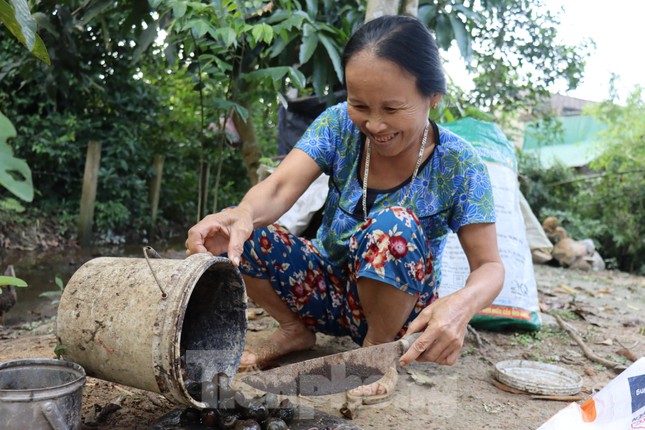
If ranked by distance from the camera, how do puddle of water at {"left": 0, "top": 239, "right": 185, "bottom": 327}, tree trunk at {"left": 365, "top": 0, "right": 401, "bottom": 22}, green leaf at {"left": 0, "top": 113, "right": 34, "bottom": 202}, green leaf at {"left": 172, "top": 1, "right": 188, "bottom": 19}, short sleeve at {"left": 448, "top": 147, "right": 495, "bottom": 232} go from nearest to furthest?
green leaf at {"left": 0, "top": 113, "right": 34, "bottom": 202} → short sleeve at {"left": 448, "top": 147, "right": 495, "bottom": 232} → green leaf at {"left": 172, "top": 1, "right": 188, "bottom": 19} → tree trunk at {"left": 365, "top": 0, "right": 401, "bottom": 22} → puddle of water at {"left": 0, "top": 239, "right": 185, "bottom": 327}

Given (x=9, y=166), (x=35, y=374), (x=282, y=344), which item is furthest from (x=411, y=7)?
(x=35, y=374)

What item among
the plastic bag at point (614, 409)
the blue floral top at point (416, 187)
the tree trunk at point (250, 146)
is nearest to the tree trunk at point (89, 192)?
the tree trunk at point (250, 146)

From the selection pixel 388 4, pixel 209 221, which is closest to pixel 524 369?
pixel 209 221

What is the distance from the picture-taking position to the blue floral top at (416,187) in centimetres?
226

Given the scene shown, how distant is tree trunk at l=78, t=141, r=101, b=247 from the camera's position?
6.30 meters

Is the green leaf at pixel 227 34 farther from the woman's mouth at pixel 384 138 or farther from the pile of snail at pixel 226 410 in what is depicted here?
the pile of snail at pixel 226 410

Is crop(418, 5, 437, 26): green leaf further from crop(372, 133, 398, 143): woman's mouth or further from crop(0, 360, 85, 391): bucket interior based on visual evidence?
crop(0, 360, 85, 391): bucket interior

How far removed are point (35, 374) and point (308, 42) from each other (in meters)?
2.28

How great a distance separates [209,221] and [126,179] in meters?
5.99

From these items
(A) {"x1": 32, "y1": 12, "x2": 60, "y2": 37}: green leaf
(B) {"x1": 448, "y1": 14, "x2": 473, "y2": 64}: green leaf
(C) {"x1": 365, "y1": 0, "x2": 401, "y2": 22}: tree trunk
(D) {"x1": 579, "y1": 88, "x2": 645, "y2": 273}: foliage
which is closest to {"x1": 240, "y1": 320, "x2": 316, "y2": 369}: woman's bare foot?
(C) {"x1": 365, "y1": 0, "x2": 401, "y2": 22}: tree trunk

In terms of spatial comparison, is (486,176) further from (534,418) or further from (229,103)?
(229,103)

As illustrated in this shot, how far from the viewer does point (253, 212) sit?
2.09m

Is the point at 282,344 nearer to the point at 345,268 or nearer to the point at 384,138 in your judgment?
the point at 345,268

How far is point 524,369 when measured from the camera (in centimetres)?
274
